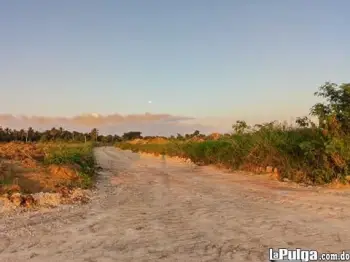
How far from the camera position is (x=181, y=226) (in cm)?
698

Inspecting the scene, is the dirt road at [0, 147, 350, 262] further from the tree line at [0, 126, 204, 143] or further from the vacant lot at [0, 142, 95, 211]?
the tree line at [0, 126, 204, 143]

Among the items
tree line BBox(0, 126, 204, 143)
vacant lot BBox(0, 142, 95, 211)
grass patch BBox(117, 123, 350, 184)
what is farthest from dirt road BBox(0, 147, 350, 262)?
tree line BBox(0, 126, 204, 143)

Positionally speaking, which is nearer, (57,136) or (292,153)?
(292,153)

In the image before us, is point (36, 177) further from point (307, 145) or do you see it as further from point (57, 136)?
point (57, 136)

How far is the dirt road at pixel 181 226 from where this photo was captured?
5.57 m

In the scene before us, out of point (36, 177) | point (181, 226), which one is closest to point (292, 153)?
point (181, 226)

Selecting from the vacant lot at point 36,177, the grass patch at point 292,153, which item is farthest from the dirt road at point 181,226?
the grass patch at point 292,153

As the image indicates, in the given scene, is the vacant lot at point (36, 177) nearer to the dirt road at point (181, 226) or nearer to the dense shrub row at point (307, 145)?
the dirt road at point (181, 226)

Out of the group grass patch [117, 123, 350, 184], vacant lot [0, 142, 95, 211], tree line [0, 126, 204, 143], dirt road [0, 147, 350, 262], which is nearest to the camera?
dirt road [0, 147, 350, 262]

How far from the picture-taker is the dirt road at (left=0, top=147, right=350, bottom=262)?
5.57 m

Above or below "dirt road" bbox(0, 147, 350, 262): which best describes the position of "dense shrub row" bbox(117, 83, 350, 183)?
above

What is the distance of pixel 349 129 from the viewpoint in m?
12.2

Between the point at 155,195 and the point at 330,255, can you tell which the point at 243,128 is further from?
the point at 330,255

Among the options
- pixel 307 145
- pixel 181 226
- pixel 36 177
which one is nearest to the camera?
pixel 181 226
